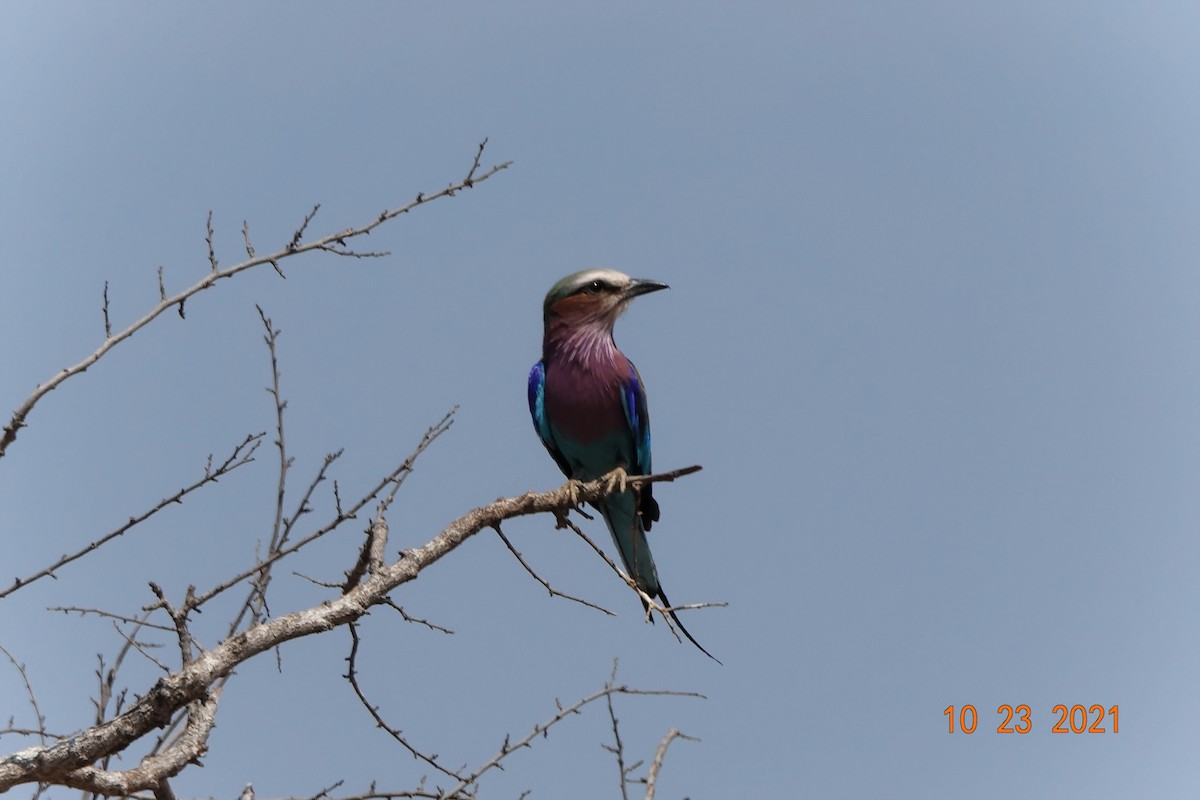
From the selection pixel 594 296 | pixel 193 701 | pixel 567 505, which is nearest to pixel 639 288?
pixel 594 296

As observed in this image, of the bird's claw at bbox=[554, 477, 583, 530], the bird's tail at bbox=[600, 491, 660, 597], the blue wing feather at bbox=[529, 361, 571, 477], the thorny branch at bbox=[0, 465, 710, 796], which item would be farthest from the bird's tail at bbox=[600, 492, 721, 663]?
the thorny branch at bbox=[0, 465, 710, 796]

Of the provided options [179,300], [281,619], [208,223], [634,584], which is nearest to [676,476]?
[634,584]

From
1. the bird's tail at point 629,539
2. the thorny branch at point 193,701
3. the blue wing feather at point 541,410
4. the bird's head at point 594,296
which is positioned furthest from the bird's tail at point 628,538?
the thorny branch at point 193,701

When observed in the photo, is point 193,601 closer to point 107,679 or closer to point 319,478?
point 319,478

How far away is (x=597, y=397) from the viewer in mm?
6227

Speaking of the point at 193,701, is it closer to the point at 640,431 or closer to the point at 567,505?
the point at 567,505

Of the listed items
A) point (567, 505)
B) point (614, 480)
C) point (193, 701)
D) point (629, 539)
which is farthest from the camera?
point (629, 539)

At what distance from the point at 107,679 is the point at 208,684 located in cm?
144

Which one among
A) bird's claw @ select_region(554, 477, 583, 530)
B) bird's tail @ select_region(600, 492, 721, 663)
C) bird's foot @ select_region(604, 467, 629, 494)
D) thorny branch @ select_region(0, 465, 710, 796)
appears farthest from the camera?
bird's tail @ select_region(600, 492, 721, 663)

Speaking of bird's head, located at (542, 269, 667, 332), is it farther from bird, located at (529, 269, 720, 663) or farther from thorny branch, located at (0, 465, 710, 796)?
thorny branch, located at (0, 465, 710, 796)

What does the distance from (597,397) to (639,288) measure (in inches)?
28.8

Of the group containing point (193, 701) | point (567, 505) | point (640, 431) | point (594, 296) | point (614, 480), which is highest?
point (594, 296)

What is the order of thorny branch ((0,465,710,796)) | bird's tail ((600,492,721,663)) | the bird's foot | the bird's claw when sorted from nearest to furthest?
thorny branch ((0,465,710,796)) → the bird's claw → the bird's foot → bird's tail ((600,492,721,663))

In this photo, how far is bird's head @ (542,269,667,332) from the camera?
6.45 meters
